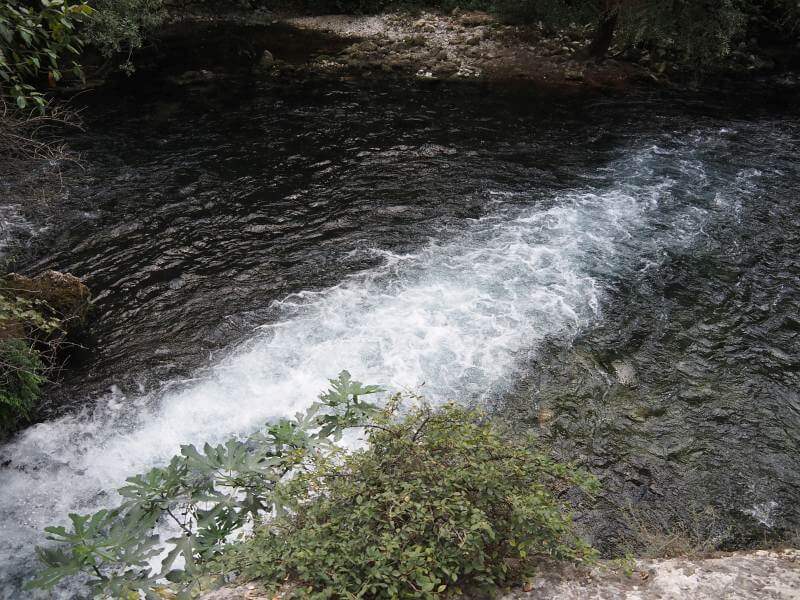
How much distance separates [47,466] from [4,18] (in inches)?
201

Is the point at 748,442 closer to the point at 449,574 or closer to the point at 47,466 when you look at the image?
the point at 449,574

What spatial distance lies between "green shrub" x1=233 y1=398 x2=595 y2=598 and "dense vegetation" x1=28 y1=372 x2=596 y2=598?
1 centimetres

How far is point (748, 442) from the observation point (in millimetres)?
7348

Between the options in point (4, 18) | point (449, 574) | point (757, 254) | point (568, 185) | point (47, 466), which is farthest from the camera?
point (568, 185)

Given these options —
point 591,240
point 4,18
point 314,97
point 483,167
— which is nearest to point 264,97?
point 314,97

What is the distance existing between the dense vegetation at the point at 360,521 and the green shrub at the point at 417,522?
1 cm

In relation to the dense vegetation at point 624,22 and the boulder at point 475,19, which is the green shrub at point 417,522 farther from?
the boulder at point 475,19

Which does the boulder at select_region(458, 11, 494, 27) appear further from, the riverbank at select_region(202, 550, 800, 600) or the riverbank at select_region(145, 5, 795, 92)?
the riverbank at select_region(202, 550, 800, 600)

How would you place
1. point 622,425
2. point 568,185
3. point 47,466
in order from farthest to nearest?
point 568,185, point 622,425, point 47,466

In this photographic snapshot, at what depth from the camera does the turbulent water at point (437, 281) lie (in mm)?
7434

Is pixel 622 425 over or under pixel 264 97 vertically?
under

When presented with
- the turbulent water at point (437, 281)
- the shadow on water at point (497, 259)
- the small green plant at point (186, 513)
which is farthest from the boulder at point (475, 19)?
the small green plant at point (186, 513)

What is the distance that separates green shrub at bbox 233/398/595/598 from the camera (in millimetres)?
3748

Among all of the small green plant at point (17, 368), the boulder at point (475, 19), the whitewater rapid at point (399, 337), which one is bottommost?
the whitewater rapid at point (399, 337)
